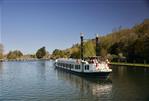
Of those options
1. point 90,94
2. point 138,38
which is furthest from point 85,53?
point 90,94

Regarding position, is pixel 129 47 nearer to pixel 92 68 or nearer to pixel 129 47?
pixel 129 47

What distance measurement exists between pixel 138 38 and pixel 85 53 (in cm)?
2494

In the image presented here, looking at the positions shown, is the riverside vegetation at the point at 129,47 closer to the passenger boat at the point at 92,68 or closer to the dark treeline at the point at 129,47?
the dark treeline at the point at 129,47

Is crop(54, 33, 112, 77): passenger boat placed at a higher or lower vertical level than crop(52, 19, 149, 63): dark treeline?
lower

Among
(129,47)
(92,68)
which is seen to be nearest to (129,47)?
(129,47)

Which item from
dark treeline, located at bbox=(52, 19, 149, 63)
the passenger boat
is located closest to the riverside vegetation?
dark treeline, located at bbox=(52, 19, 149, 63)

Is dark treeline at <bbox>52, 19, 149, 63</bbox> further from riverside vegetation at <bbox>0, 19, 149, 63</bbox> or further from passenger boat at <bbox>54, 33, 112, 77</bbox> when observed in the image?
passenger boat at <bbox>54, 33, 112, 77</bbox>

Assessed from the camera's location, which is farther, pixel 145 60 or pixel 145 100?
pixel 145 60

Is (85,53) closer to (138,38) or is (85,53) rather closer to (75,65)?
(138,38)

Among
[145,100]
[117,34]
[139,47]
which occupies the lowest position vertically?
[145,100]

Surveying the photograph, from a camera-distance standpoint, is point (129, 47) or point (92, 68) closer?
point (92, 68)

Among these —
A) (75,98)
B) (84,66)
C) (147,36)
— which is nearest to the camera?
(75,98)

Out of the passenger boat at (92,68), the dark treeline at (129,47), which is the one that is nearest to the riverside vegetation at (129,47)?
the dark treeline at (129,47)

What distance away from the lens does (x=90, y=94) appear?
123 feet
